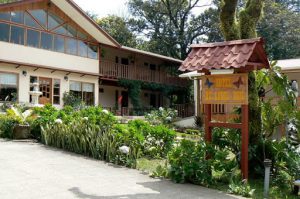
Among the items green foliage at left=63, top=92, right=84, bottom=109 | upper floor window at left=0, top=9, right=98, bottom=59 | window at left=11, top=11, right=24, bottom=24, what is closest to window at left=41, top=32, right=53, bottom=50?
upper floor window at left=0, top=9, right=98, bottom=59

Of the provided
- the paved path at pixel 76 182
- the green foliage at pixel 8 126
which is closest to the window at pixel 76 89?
the green foliage at pixel 8 126

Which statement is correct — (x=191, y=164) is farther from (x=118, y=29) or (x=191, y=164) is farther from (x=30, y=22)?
(x=118, y=29)

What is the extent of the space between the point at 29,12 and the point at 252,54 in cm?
1872

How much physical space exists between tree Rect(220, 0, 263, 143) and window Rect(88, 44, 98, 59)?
19.3m

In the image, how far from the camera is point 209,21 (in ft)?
137

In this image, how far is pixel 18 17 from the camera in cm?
2248

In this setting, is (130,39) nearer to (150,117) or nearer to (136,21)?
(136,21)

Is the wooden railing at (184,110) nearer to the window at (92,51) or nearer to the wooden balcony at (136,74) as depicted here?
the wooden balcony at (136,74)

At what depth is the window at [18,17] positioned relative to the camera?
22172mm

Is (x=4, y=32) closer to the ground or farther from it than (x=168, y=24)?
closer to the ground

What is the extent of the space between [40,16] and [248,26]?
18052 mm

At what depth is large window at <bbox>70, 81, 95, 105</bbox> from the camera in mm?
26269

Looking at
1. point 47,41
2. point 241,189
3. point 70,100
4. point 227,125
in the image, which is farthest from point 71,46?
point 241,189

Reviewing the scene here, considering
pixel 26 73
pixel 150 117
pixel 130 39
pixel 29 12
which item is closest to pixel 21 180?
pixel 150 117
